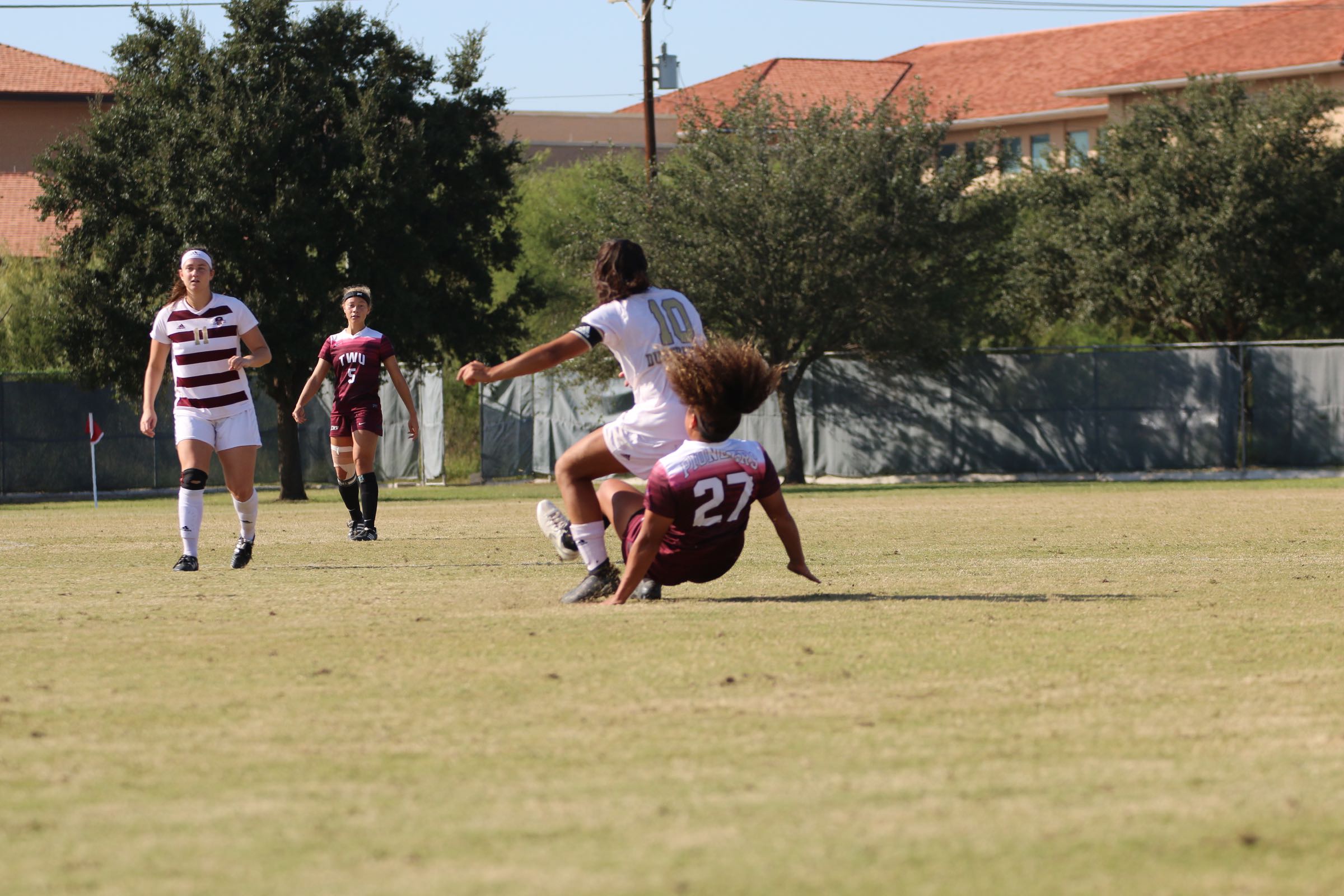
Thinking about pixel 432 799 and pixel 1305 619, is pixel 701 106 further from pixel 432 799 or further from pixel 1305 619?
pixel 432 799

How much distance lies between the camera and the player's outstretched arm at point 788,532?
859 cm

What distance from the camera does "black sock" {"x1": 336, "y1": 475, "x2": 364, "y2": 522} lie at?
14.7 metres

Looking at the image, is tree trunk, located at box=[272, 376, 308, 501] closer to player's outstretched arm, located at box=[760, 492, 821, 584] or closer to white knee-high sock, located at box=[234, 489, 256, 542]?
white knee-high sock, located at box=[234, 489, 256, 542]

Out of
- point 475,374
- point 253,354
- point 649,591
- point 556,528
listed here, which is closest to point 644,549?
point 649,591

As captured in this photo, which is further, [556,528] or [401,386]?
[401,386]

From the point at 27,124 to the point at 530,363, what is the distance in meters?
54.2

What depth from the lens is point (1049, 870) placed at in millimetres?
3680

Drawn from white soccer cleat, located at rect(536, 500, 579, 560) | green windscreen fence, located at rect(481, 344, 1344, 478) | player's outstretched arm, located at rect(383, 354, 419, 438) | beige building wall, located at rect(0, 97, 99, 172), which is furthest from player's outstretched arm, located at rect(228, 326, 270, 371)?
beige building wall, located at rect(0, 97, 99, 172)

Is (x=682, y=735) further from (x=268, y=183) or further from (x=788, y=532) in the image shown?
(x=268, y=183)

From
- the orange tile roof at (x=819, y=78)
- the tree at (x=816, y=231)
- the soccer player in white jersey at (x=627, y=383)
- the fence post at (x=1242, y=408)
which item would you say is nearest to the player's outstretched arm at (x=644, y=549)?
the soccer player in white jersey at (x=627, y=383)

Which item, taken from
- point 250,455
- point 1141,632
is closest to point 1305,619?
point 1141,632

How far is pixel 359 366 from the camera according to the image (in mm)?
14547

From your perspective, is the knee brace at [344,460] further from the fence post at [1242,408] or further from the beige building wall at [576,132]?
the beige building wall at [576,132]

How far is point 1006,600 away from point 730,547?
149cm
